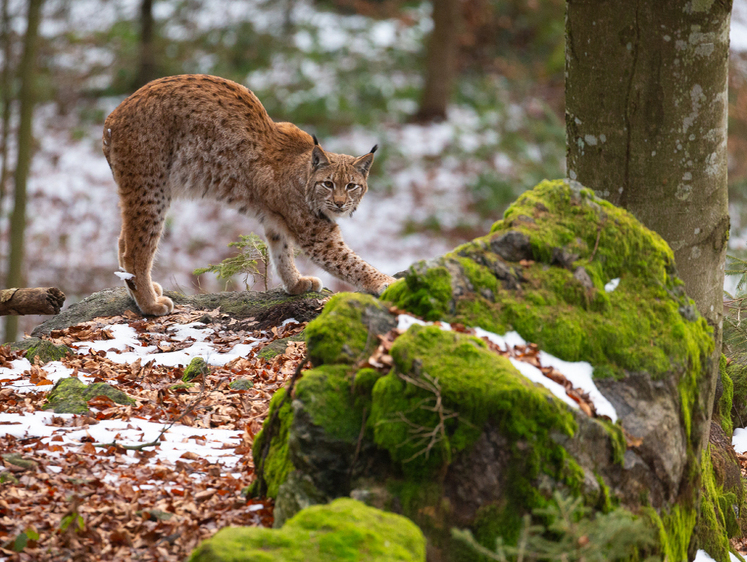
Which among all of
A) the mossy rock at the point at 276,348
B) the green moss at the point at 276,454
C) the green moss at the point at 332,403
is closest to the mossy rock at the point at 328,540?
the green moss at the point at 332,403

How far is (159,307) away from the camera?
6.72 meters

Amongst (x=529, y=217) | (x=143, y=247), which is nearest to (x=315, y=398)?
(x=529, y=217)

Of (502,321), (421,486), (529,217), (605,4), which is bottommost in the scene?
(421,486)

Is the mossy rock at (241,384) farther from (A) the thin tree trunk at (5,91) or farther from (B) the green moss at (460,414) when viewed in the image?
(A) the thin tree trunk at (5,91)

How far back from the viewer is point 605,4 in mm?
4055

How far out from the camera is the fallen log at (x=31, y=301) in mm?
5879

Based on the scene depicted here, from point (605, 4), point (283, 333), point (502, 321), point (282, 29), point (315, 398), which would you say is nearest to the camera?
point (315, 398)

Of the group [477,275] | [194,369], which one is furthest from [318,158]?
[477,275]

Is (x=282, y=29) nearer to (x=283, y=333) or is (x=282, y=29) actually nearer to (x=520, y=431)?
(x=283, y=333)

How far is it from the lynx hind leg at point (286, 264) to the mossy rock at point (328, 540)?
438cm

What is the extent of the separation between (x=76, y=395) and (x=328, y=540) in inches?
114

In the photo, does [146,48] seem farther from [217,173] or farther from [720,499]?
[720,499]

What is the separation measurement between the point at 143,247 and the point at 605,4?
4.39m

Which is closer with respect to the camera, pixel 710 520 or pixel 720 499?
pixel 710 520
